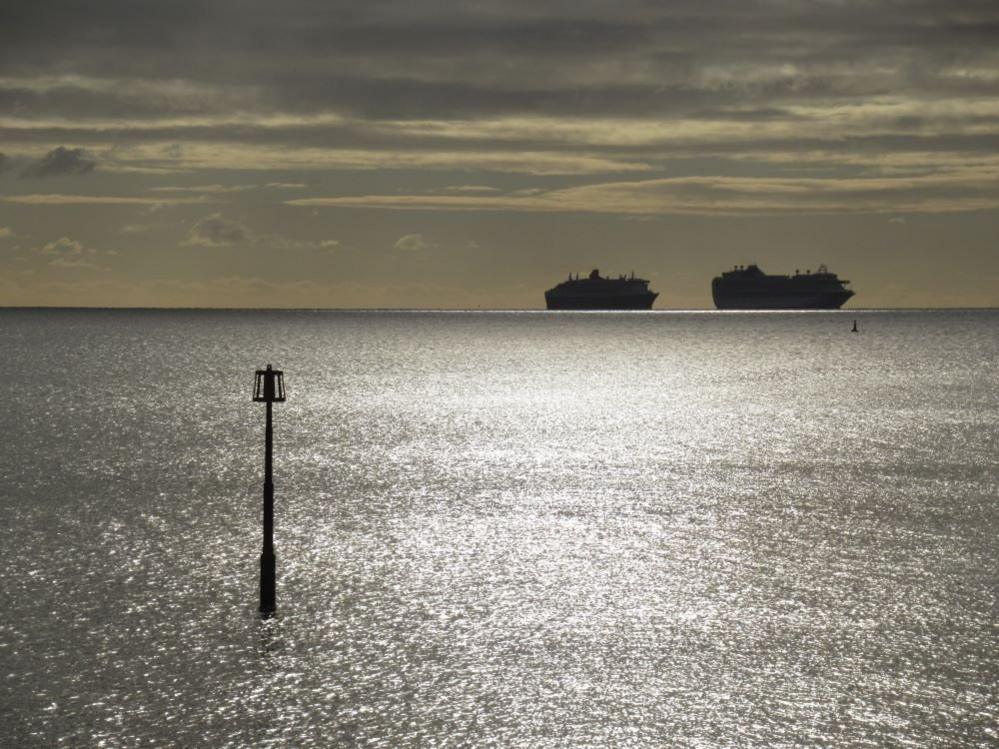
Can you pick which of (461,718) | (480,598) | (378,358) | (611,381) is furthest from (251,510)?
(378,358)

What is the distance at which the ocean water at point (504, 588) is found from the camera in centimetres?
1738

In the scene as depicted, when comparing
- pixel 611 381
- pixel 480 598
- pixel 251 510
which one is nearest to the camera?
pixel 480 598

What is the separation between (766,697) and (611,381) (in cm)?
9126

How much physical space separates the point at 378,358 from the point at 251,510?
117565 millimetres

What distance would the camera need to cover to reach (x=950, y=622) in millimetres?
22125

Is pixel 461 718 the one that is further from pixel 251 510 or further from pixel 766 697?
pixel 251 510

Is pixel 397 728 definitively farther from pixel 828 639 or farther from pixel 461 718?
pixel 828 639

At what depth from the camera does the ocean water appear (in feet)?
57.0

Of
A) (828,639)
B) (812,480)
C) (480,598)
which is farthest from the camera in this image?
(812,480)

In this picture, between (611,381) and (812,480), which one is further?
(611,381)

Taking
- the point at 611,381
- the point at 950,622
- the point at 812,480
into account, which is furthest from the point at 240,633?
the point at 611,381

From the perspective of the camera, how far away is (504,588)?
24.8 meters

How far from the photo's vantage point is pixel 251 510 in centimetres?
3462

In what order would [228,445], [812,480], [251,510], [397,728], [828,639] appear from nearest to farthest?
[397,728] < [828,639] < [251,510] < [812,480] < [228,445]
